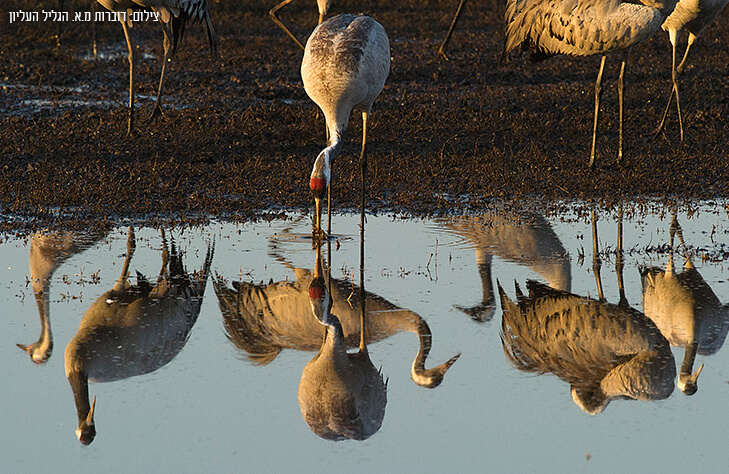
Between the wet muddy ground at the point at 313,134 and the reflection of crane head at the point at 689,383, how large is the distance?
12.2 ft

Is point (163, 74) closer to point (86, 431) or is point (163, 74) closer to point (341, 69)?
point (341, 69)

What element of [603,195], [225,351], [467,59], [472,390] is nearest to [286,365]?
[225,351]

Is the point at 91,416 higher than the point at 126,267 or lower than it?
lower

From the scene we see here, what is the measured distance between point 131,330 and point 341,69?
9.61ft

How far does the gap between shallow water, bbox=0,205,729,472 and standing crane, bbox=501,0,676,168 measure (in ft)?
7.06

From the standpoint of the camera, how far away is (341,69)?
24.2 ft

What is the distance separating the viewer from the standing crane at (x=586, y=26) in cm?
877

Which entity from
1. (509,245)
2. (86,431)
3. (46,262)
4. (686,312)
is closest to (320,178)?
(509,245)

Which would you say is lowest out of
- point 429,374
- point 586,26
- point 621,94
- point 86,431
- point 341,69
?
point 86,431

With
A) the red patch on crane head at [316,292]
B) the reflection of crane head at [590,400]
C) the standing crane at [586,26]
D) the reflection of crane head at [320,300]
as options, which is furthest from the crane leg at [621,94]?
the reflection of crane head at [590,400]

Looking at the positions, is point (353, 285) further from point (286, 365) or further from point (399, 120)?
point (399, 120)

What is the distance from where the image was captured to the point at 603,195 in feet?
28.4

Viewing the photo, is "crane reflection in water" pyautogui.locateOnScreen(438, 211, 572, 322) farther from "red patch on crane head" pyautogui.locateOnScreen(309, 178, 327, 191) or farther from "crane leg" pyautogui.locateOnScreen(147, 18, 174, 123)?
"crane leg" pyautogui.locateOnScreen(147, 18, 174, 123)

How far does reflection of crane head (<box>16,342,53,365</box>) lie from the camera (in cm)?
498
